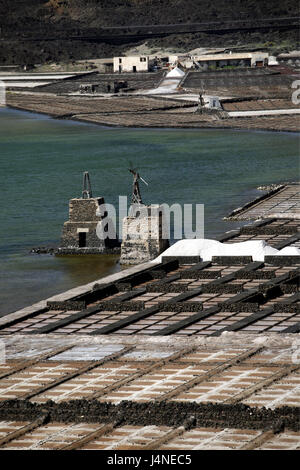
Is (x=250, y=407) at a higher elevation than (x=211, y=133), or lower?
lower

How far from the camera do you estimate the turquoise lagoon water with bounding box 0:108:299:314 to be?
89688mm

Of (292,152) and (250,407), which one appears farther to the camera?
(292,152)

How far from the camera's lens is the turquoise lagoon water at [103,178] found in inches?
3531

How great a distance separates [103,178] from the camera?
147 meters

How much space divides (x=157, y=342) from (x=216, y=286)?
11.5 metres

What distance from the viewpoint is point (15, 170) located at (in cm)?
16012

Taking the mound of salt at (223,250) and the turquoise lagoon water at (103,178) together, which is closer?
the mound of salt at (223,250)

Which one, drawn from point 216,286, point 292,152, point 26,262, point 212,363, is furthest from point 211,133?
point 212,363

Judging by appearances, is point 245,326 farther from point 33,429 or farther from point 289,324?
point 33,429

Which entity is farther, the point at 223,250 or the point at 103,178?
the point at 103,178

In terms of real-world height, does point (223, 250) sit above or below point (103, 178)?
below

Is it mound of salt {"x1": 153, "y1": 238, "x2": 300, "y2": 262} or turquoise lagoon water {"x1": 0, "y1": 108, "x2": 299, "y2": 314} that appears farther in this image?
turquoise lagoon water {"x1": 0, "y1": 108, "x2": 299, "y2": 314}

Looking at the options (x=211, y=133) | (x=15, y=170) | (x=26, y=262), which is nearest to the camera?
(x=26, y=262)

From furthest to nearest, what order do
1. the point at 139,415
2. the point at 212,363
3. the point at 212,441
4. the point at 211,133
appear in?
1. the point at 211,133
2. the point at 212,363
3. the point at 139,415
4. the point at 212,441
